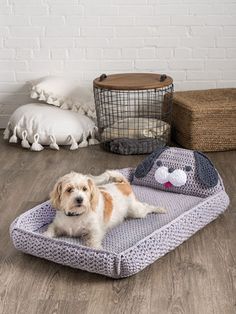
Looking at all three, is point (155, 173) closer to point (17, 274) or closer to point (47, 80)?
point (17, 274)

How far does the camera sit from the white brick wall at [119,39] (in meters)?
4.09

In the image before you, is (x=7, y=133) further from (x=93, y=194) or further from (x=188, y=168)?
(x=93, y=194)

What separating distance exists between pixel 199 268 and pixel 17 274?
26.8 inches

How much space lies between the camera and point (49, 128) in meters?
3.80

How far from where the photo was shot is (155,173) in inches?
112

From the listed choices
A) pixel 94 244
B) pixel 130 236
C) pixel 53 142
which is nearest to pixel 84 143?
pixel 53 142

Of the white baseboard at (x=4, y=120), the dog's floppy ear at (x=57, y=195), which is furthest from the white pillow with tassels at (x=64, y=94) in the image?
the dog's floppy ear at (x=57, y=195)

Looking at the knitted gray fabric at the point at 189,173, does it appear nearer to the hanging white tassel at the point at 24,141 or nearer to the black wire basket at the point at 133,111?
the black wire basket at the point at 133,111

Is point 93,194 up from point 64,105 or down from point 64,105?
up

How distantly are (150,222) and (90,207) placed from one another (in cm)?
34

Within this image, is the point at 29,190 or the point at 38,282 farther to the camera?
the point at 29,190

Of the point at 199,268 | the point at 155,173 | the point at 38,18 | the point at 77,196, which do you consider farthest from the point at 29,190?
the point at 38,18

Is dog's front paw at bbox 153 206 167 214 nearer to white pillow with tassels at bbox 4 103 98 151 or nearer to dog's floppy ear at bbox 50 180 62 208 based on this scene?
dog's floppy ear at bbox 50 180 62 208

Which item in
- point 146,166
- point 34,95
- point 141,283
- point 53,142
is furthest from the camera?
point 34,95
